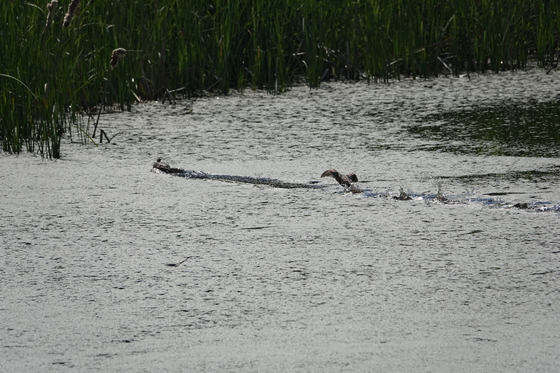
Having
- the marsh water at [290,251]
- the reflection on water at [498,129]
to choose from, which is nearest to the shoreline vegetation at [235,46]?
the marsh water at [290,251]

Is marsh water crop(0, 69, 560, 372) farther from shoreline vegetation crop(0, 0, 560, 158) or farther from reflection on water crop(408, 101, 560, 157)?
shoreline vegetation crop(0, 0, 560, 158)

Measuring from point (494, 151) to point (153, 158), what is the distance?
928mm

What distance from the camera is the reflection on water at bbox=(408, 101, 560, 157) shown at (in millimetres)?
2598

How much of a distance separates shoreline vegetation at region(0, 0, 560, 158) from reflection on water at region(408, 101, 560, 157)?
2.63 feet

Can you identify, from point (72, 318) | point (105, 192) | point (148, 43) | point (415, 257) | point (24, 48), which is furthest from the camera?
point (148, 43)

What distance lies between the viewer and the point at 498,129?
2.88 m

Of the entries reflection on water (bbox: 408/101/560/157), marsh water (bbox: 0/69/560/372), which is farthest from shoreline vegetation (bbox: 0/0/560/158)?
reflection on water (bbox: 408/101/560/157)

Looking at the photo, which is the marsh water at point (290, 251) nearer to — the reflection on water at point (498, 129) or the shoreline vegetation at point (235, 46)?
the reflection on water at point (498, 129)

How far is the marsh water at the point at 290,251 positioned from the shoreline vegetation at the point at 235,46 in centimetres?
31

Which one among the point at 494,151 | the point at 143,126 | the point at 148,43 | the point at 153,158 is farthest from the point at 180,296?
the point at 148,43

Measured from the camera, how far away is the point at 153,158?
261 centimetres

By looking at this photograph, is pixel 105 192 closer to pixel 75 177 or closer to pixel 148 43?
pixel 75 177

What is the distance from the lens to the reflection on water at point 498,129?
8.52ft

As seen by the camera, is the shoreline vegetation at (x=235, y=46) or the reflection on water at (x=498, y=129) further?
the shoreline vegetation at (x=235, y=46)
